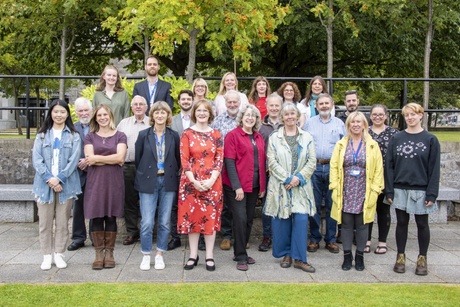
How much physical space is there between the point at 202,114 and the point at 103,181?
1.35 metres

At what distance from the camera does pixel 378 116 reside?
6012 millimetres

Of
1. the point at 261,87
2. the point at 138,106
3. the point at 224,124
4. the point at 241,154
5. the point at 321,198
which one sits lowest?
the point at 321,198

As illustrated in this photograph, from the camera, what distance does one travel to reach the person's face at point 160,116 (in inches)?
214

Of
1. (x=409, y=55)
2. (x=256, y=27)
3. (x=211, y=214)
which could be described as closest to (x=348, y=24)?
(x=409, y=55)

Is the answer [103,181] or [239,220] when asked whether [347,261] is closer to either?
[239,220]

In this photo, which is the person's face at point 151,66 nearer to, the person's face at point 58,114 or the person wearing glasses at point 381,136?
the person's face at point 58,114

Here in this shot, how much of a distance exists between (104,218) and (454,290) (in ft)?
12.5

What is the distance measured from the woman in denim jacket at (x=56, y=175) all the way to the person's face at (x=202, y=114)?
1.44 metres

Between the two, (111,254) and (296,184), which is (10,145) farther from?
(296,184)

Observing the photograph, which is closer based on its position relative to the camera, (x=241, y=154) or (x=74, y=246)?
(x=241, y=154)

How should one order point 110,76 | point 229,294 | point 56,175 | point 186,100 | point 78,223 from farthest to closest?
point 110,76 → point 78,223 → point 186,100 → point 56,175 → point 229,294

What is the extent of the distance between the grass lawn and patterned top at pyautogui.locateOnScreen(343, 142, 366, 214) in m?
0.94

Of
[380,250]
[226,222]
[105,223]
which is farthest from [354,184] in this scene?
[105,223]

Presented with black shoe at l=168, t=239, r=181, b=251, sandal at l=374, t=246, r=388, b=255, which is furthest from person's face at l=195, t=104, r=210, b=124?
sandal at l=374, t=246, r=388, b=255
